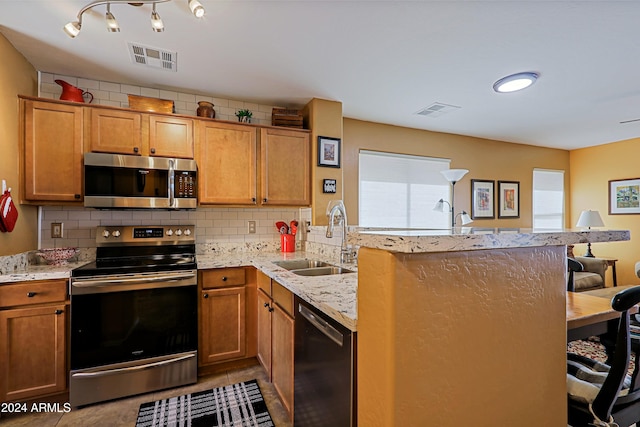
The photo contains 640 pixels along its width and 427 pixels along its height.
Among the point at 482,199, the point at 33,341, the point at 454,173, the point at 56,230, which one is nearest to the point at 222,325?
the point at 33,341

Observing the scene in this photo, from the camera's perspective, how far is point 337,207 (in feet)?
7.55

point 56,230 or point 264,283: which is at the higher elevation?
point 56,230

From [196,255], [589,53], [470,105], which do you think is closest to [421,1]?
[589,53]

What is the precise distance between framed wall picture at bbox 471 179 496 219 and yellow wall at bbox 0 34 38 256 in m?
5.12

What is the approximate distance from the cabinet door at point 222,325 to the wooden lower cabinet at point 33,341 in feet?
2.95

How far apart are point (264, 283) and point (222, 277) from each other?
1.44ft

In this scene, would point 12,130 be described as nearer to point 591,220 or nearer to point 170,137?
point 170,137

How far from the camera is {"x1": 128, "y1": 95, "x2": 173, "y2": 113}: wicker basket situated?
2598 millimetres

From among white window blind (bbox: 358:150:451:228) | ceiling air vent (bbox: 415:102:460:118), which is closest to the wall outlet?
white window blind (bbox: 358:150:451:228)

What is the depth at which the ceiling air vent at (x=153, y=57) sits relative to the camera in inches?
86.2

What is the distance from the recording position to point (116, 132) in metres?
2.49

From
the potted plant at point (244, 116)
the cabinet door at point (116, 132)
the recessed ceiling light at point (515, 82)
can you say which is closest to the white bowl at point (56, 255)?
the cabinet door at point (116, 132)

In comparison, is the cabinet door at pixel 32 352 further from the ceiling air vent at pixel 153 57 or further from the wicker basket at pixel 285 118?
the wicker basket at pixel 285 118

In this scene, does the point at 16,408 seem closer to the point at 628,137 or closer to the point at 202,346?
the point at 202,346
